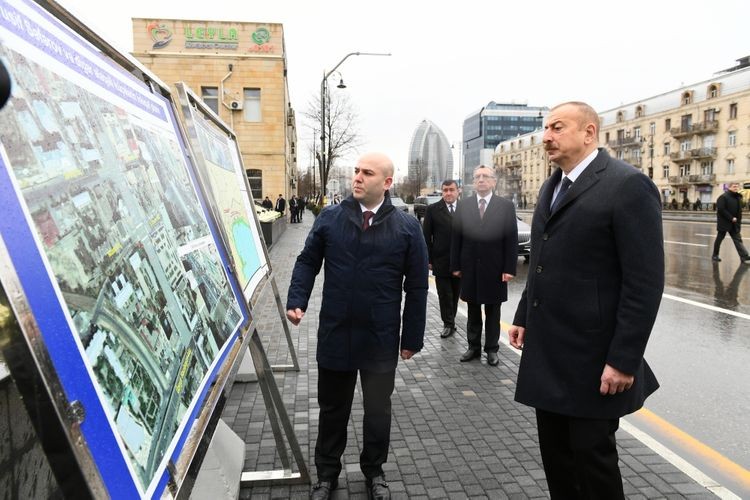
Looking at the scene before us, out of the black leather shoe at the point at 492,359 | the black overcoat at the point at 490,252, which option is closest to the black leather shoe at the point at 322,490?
the black leather shoe at the point at 492,359

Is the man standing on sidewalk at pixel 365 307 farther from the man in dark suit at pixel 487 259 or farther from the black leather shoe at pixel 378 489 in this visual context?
the man in dark suit at pixel 487 259

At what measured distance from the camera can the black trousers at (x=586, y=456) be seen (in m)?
2.40

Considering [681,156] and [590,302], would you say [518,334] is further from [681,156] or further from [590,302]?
[681,156]

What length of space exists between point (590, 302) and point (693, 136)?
7885 cm

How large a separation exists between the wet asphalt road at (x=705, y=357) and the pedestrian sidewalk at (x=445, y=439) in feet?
2.43

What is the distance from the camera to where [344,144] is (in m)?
39.2

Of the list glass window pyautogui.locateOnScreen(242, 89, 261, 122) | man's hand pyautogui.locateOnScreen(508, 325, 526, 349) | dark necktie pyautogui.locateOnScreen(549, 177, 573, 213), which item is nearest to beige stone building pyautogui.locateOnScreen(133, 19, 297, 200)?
glass window pyautogui.locateOnScreen(242, 89, 261, 122)

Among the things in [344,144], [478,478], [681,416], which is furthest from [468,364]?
[344,144]

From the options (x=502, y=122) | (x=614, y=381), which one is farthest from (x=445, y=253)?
(x=502, y=122)

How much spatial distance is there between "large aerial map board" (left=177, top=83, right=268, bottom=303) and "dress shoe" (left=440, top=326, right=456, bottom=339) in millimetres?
2643

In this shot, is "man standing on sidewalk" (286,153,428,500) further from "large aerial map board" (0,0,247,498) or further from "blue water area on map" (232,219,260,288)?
"large aerial map board" (0,0,247,498)

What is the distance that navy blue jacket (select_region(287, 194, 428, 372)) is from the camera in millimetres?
3072

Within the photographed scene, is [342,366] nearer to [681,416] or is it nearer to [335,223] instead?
[335,223]

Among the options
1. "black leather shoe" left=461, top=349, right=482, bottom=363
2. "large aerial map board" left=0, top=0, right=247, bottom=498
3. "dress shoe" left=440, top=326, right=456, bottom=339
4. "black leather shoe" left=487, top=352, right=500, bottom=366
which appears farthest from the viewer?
"dress shoe" left=440, top=326, right=456, bottom=339
